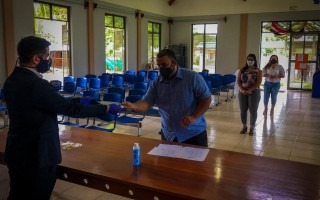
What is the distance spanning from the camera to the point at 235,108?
378 inches

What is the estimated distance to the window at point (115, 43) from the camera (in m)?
12.9

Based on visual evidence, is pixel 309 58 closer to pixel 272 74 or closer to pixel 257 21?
pixel 257 21

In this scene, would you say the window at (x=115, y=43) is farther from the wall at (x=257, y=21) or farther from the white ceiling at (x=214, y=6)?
the wall at (x=257, y=21)

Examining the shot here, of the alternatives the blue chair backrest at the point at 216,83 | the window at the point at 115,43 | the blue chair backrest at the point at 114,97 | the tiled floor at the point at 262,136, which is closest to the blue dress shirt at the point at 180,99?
the tiled floor at the point at 262,136

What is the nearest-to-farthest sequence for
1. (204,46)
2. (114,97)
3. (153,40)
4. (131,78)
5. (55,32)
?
(114,97)
(55,32)
(131,78)
(153,40)
(204,46)

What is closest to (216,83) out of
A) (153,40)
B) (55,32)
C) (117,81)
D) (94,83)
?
(117,81)

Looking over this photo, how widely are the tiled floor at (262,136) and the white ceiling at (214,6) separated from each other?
236 inches

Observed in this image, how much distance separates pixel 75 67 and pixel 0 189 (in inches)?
305

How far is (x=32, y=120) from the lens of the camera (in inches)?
78.1

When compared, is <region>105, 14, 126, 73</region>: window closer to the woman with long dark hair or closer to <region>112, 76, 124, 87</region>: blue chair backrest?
<region>112, 76, 124, 87</region>: blue chair backrest

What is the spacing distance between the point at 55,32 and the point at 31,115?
30.2ft

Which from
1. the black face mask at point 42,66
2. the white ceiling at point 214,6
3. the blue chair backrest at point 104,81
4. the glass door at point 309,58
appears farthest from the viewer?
the glass door at point 309,58

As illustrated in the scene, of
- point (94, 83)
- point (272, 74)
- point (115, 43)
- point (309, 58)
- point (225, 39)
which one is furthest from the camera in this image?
point (225, 39)

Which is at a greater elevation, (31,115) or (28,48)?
(28,48)
